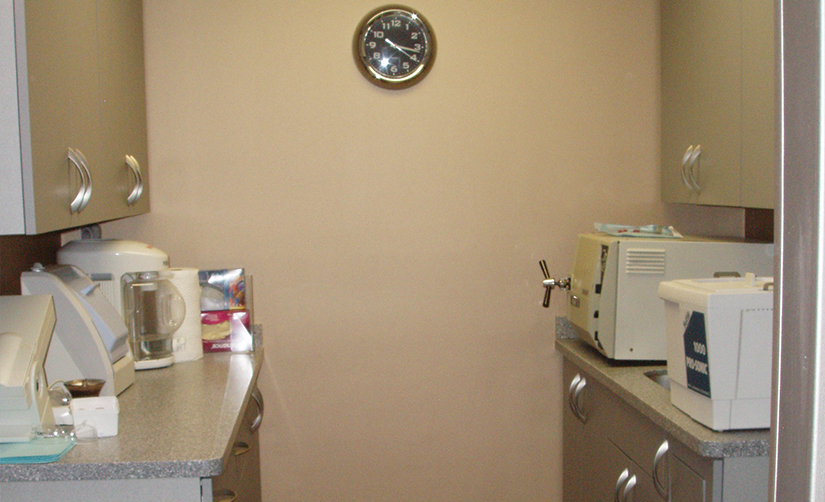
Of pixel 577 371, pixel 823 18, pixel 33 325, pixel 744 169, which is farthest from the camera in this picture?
pixel 577 371

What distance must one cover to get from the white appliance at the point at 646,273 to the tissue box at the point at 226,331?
1223 millimetres

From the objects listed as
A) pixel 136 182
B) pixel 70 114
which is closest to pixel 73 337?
pixel 70 114

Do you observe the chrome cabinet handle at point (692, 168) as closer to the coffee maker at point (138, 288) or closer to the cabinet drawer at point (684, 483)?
the cabinet drawer at point (684, 483)

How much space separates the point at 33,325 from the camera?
5.13ft

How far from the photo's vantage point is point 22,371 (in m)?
1.46

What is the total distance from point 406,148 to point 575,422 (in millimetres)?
1208

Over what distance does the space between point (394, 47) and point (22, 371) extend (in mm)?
1759

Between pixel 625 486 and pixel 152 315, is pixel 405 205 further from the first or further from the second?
pixel 625 486

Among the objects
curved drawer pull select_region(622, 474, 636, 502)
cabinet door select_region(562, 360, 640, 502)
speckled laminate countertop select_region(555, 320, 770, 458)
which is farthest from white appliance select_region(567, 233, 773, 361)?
curved drawer pull select_region(622, 474, 636, 502)

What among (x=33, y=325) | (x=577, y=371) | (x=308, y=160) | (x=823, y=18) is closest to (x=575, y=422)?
(x=577, y=371)

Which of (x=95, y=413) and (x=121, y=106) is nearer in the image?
(x=95, y=413)

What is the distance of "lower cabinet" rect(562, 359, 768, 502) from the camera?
1605 mm

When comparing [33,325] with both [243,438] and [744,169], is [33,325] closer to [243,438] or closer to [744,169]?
[243,438]

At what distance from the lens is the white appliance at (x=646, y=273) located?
7.47 ft
